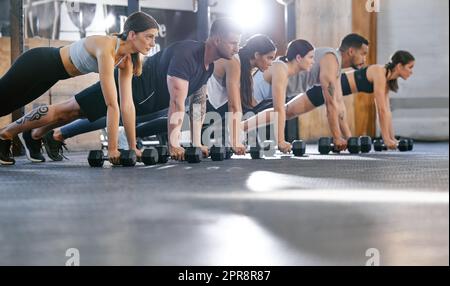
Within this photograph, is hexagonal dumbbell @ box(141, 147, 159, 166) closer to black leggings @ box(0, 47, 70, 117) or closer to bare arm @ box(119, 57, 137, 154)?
bare arm @ box(119, 57, 137, 154)

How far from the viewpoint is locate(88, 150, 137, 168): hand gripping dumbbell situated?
12.9 ft

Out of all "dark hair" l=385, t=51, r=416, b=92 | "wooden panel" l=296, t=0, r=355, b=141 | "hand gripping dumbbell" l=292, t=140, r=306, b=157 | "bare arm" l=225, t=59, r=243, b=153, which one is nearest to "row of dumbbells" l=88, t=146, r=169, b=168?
"bare arm" l=225, t=59, r=243, b=153

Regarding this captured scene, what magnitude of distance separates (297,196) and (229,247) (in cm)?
94

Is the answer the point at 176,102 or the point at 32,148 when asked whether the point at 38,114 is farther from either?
the point at 176,102

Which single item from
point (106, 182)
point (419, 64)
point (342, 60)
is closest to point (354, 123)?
point (419, 64)

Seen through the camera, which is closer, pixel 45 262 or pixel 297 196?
pixel 45 262

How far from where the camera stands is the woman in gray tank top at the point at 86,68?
151 inches

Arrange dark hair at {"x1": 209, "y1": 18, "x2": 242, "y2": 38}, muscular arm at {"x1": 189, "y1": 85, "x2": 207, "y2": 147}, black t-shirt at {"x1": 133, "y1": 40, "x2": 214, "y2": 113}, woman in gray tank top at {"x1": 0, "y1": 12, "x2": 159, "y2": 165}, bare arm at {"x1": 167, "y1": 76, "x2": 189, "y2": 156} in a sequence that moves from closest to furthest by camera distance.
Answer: woman in gray tank top at {"x1": 0, "y1": 12, "x2": 159, "y2": 165} < bare arm at {"x1": 167, "y1": 76, "x2": 189, "y2": 156} < black t-shirt at {"x1": 133, "y1": 40, "x2": 214, "y2": 113} < dark hair at {"x1": 209, "y1": 18, "x2": 242, "y2": 38} < muscular arm at {"x1": 189, "y1": 85, "x2": 207, "y2": 147}

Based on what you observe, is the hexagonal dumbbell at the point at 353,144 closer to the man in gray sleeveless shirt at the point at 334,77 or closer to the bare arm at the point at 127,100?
the man in gray sleeveless shirt at the point at 334,77

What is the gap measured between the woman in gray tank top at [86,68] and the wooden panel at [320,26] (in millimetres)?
4035

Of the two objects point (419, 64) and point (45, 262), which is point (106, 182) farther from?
point (419, 64)

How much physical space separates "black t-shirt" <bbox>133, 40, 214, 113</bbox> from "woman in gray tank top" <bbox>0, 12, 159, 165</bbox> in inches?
10.6

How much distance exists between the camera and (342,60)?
18.1 feet

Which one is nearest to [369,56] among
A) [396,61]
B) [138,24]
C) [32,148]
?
[396,61]
